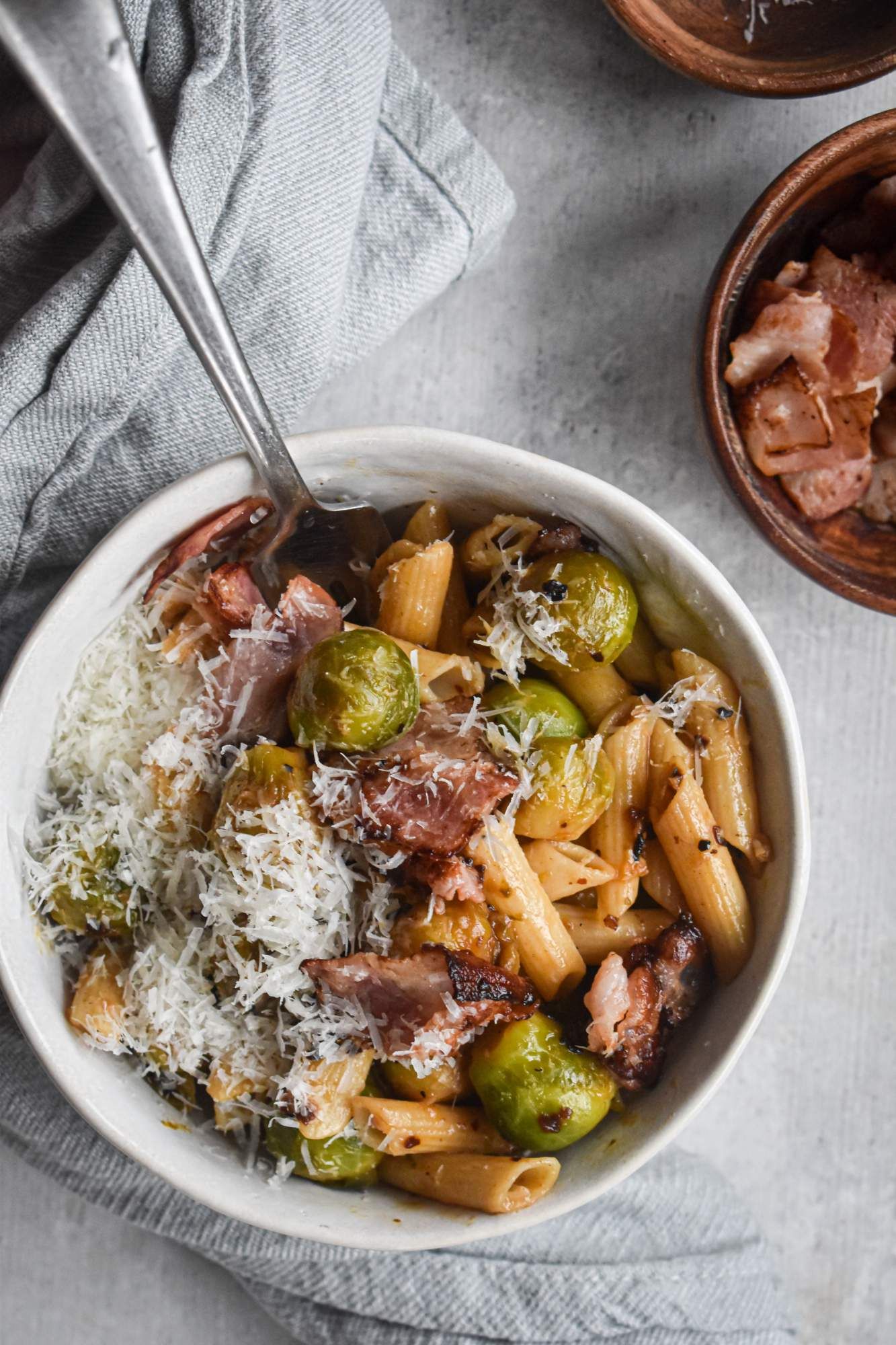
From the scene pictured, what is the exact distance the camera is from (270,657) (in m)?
1.82

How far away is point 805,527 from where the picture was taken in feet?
7.08

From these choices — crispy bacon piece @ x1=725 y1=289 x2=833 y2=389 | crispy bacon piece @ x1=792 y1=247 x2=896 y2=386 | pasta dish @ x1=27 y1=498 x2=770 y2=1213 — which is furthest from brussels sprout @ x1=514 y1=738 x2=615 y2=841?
crispy bacon piece @ x1=792 y1=247 x2=896 y2=386

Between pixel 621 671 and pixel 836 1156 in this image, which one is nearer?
pixel 621 671

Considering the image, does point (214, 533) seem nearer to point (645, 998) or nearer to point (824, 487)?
point (645, 998)

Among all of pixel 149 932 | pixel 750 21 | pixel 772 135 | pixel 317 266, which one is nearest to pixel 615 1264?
pixel 149 932

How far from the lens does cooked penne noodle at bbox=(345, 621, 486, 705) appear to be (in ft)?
6.01

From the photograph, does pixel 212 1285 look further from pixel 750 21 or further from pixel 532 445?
pixel 750 21

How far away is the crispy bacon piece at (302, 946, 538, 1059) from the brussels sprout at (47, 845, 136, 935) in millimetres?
329

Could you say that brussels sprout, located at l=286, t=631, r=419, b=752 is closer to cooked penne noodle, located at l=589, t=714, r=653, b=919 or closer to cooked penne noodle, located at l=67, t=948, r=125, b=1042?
cooked penne noodle, located at l=589, t=714, r=653, b=919

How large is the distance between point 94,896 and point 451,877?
0.57 m

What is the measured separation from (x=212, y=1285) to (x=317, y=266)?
208 cm

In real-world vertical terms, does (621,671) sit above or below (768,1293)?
above

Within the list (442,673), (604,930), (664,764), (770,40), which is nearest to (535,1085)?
(604,930)

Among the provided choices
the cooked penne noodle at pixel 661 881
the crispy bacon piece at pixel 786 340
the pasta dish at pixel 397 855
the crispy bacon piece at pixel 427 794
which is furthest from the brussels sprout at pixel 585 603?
the crispy bacon piece at pixel 786 340
